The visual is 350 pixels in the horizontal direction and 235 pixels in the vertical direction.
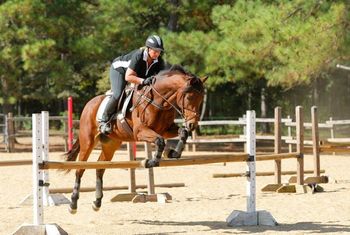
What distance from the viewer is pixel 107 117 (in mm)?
10172

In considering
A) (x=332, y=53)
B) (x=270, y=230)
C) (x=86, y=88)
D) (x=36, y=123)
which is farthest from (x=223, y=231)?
(x=86, y=88)

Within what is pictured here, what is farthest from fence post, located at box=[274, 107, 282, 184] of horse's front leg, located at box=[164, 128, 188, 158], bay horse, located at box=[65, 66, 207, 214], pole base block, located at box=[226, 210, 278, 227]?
horse's front leg, located at box=[164, 128, 188, 158]

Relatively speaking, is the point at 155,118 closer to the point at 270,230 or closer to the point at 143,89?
the point at 143,89

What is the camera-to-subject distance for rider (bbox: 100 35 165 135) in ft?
32.2

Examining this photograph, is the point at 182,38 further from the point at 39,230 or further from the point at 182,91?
the point at 39,230

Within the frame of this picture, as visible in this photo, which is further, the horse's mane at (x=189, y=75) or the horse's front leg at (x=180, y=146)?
the horse's mane at (x=189, y=75)

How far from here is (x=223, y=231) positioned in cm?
941

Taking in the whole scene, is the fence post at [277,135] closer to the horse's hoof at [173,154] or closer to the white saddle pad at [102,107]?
the white saddle pad at [102,107]

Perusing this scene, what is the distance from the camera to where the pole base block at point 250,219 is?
9.86m

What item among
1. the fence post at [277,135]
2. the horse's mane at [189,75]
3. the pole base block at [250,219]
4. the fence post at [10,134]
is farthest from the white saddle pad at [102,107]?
the fence post at [10,134]

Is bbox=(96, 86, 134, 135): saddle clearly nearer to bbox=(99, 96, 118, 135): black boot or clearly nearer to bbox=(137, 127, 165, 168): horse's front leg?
bbox=(99, 96, 118, 135): black boot

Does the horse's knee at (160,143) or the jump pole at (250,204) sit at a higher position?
the horse's knee at (160,143)

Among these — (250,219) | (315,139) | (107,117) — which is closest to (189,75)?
(107,117)

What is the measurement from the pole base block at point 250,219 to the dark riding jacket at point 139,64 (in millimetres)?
2325
